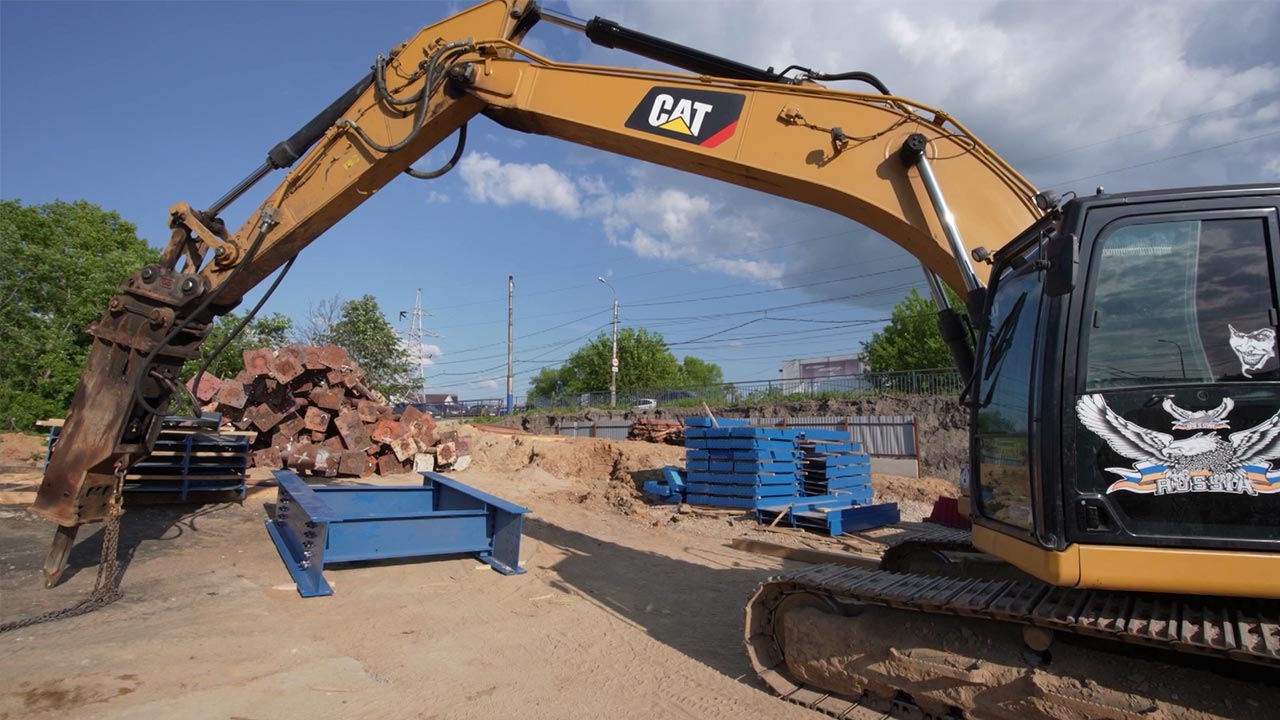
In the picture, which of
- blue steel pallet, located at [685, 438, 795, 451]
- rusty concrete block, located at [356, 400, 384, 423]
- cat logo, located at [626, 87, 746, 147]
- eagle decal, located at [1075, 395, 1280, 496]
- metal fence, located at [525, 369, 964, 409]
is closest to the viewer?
eagle decal, located at [1075, 395, 1280, 496]

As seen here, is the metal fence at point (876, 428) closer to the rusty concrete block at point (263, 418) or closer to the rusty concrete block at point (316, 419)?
the rusty concrete block at point (316, 419)

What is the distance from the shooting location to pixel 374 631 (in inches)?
209

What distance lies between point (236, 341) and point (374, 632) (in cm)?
2176

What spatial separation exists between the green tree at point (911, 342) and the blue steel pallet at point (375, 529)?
37.0 m

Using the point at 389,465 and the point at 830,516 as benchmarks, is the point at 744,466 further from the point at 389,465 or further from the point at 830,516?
the point at 389,465

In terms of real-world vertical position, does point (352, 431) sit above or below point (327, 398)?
below

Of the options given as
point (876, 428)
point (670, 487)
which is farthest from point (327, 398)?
point (876, 428)

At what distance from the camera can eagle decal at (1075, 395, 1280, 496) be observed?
9.24ft

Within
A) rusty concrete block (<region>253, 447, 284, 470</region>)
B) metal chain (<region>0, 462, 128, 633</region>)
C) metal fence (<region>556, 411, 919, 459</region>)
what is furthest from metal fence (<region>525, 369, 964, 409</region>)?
metal chain (<region>0, 462, 128, 633</region>)

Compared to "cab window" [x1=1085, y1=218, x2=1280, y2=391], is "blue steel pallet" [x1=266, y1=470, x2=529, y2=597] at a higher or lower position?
lower

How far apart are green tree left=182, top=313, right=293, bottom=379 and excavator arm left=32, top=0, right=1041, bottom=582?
51.8 feet

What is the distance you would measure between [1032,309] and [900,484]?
14.3 metres

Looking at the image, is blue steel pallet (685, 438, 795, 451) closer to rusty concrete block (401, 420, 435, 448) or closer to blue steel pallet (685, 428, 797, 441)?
blue steel pallet (685, 428, 797, 441)

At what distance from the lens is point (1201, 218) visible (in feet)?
10.1
